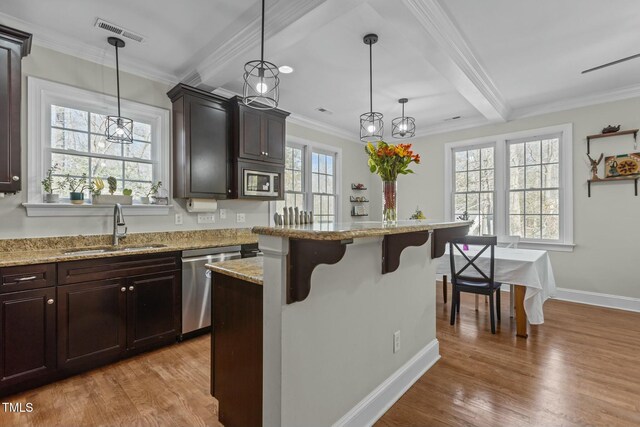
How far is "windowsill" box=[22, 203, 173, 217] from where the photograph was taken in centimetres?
255

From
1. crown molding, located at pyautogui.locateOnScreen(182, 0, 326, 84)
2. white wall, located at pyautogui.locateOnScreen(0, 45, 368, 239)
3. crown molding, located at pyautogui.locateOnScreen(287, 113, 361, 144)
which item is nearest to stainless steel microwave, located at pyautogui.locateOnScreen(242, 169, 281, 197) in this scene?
white wall, located at pyautogui.locateOnScreen(0, 45, 368, 239)

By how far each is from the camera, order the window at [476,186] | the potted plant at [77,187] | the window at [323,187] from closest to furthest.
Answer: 1. the potted plant at [77,187]
2. the window at [476,186]
3. the window at [323,187]

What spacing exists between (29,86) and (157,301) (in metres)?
2.08

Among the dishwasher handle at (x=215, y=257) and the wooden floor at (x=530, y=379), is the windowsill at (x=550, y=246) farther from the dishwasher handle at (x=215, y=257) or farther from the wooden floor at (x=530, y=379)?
the dishwasher handle at (x=215, y=257)

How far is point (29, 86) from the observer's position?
255 centimetres

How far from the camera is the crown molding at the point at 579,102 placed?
3.76 meters

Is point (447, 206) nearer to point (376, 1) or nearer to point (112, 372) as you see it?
point (376, 1)

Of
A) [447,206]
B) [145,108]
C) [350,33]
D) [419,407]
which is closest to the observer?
[419,407]

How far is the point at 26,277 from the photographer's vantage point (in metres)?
2.07

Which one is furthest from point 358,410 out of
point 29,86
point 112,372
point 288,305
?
point 29,86

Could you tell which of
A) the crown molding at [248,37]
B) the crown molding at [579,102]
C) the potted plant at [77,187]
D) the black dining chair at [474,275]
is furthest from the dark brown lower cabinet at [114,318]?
the crown molding at [579,102]

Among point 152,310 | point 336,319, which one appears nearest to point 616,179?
point 336,319

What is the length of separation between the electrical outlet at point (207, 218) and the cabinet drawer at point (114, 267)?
2.83 feet

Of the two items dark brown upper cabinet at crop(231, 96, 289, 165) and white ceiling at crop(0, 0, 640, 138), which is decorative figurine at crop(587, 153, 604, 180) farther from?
dark brown upper cabinet at crop(231, 96, 289, 165)
